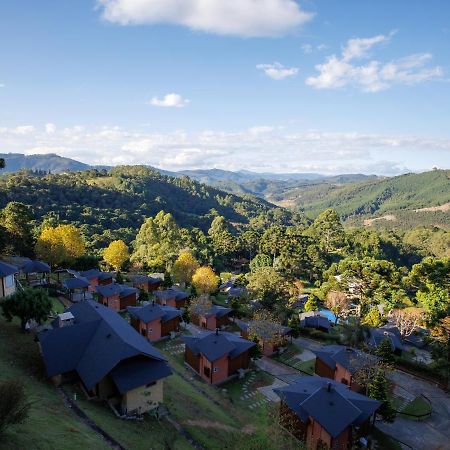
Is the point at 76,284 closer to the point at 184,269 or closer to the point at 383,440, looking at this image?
the point at 184,269

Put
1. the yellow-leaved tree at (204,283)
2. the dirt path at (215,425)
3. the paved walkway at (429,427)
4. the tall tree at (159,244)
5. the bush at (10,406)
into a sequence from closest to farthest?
the bush at (10,406), the dirt path at (215,425), the paved walkway at (429,427), the yellow-leaved tree at (204,283), the tall tree at (159,244)

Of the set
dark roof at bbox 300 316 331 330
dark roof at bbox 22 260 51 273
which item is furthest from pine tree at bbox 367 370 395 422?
dark roof at bbox 22 260 51 273

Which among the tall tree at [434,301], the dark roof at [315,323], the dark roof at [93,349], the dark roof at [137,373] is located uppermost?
the dark roof at [93,349]

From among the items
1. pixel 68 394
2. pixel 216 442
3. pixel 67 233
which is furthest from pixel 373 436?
pixel 67 233

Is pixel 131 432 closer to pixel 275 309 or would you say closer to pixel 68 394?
pixel 68 394

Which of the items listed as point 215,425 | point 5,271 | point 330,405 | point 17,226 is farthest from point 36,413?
point 17,226

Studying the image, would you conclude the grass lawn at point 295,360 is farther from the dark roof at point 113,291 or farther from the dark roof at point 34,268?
the dark roof at point 34,268

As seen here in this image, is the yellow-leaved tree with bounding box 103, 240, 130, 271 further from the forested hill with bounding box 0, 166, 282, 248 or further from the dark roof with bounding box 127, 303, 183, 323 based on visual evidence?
the forested hill with bounding box 0, 166, 282, 248

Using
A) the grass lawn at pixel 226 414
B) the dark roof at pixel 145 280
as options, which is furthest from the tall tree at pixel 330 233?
the grass lawn at pixel 226 414
